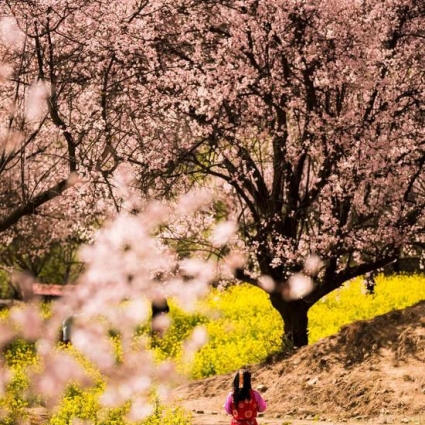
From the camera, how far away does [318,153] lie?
15.9 m

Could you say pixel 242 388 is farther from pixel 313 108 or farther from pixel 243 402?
pixel 313 108

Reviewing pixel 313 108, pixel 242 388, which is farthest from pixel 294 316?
pixel 242 388

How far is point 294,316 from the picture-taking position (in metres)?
18.2

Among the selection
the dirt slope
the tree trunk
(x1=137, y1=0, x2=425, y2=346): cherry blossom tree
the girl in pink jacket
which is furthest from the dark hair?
the tree trunk

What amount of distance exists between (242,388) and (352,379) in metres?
4.75

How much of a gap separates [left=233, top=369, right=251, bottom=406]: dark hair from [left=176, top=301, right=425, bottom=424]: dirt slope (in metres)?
3.46

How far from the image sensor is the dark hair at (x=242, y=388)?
1059cm

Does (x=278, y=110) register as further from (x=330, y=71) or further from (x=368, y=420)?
(x=368, y=420)

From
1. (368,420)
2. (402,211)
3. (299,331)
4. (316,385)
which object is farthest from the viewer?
(299,331)

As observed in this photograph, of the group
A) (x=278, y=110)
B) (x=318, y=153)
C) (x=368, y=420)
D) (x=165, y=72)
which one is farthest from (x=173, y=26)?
(x=368, y=420)

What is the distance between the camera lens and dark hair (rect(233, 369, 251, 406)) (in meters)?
10.6

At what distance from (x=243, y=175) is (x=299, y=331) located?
3913mm

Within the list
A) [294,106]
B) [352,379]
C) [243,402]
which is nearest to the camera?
[243,402]

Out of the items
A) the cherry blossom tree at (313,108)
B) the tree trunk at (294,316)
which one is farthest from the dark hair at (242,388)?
the tree trunk at (294,316)
